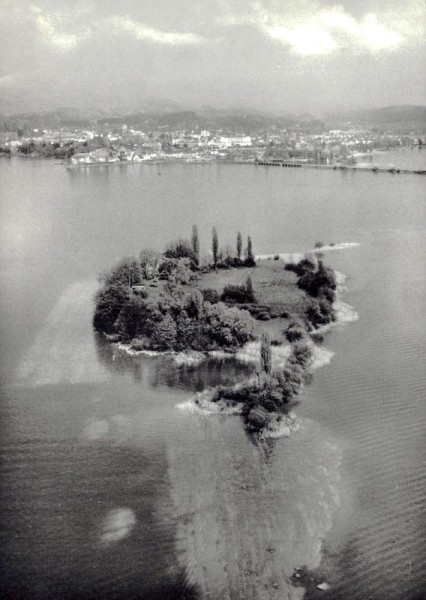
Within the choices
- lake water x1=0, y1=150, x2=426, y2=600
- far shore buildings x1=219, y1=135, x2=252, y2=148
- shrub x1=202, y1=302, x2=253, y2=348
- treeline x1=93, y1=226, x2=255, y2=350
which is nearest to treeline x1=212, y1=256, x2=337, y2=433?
lake water x1=0, y1=150, x2=426, y2=600

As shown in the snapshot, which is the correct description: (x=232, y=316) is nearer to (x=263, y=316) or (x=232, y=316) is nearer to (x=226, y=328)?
(x=226, y=328)

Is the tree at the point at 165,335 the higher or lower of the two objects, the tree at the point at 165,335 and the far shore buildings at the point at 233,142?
the lower

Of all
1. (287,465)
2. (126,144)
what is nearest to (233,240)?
Result: (287,465)

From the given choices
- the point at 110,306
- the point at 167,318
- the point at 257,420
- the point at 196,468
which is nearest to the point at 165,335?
the point at 167,318

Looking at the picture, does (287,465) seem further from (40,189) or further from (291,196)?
(40,189)

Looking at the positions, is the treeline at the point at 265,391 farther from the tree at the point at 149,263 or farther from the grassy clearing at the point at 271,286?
the tree at the point at 149,263

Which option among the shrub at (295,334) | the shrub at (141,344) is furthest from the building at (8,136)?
the shrub at (295,334)
